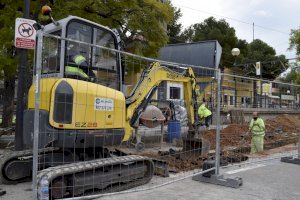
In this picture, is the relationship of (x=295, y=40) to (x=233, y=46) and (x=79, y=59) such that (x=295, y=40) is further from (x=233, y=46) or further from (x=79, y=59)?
(x=79, y=59)

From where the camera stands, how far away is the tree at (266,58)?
2291 inches

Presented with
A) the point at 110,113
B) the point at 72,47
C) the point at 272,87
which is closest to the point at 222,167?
the point at 272,87

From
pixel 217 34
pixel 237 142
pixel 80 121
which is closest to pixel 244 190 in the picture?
pixel 80 121

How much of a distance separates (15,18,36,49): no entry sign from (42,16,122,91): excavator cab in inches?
17.1

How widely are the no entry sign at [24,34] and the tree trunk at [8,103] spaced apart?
22.3 ft

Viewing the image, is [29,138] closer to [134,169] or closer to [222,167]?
[134,169]

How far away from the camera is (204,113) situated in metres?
10.1

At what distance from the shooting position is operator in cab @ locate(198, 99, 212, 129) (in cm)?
976

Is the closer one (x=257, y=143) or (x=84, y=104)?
(x=84, y=104)

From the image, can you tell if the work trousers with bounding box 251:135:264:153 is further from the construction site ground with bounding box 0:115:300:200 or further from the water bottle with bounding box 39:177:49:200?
the water bottle with bounding box 39:177:49:200

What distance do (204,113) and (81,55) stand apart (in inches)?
129

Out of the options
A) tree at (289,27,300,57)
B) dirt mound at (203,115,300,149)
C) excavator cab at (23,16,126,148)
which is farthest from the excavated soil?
tree at (289,27,300,57)

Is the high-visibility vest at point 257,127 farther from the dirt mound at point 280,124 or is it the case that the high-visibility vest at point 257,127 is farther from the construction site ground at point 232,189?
the construction site ground at point 232,189

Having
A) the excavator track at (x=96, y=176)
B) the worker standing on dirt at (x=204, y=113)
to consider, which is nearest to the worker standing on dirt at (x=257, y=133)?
the worker standing on dirt at (x=204, y=113)
